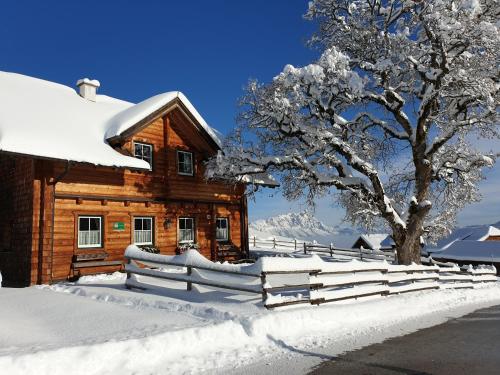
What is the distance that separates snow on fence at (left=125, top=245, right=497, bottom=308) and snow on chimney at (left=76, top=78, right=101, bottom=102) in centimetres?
1076

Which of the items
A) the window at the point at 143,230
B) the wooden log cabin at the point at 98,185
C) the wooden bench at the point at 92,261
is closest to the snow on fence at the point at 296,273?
the wooden bench at the point at 92,261

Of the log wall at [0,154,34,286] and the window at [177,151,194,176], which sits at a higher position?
the window at [177,151,194,176]

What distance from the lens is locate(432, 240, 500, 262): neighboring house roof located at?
123 ft

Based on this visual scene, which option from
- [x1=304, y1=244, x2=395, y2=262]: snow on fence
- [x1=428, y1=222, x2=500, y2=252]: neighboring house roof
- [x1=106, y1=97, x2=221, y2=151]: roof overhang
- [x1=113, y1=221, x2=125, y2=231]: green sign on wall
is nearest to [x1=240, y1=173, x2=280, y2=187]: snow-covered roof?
[x1=106, y1=97, x2=221, y2=151]: roof overhang

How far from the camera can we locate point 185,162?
1956 cm

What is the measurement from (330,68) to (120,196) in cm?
919

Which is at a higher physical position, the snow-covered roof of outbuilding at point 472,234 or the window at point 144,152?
the window at point 144,152

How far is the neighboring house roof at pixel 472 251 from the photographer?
37531mm

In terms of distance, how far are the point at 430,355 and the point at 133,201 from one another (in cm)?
1278

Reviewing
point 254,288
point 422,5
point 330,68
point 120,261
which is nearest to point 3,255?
point 120,261

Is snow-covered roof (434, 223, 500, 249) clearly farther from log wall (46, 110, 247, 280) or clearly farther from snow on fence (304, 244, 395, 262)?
log wall (46, 110, 247, 280)

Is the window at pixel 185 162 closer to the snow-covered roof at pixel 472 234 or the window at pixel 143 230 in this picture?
the window at pixel 143 230

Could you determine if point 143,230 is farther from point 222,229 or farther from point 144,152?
point 222,229

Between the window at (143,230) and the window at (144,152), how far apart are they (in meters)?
2.36
